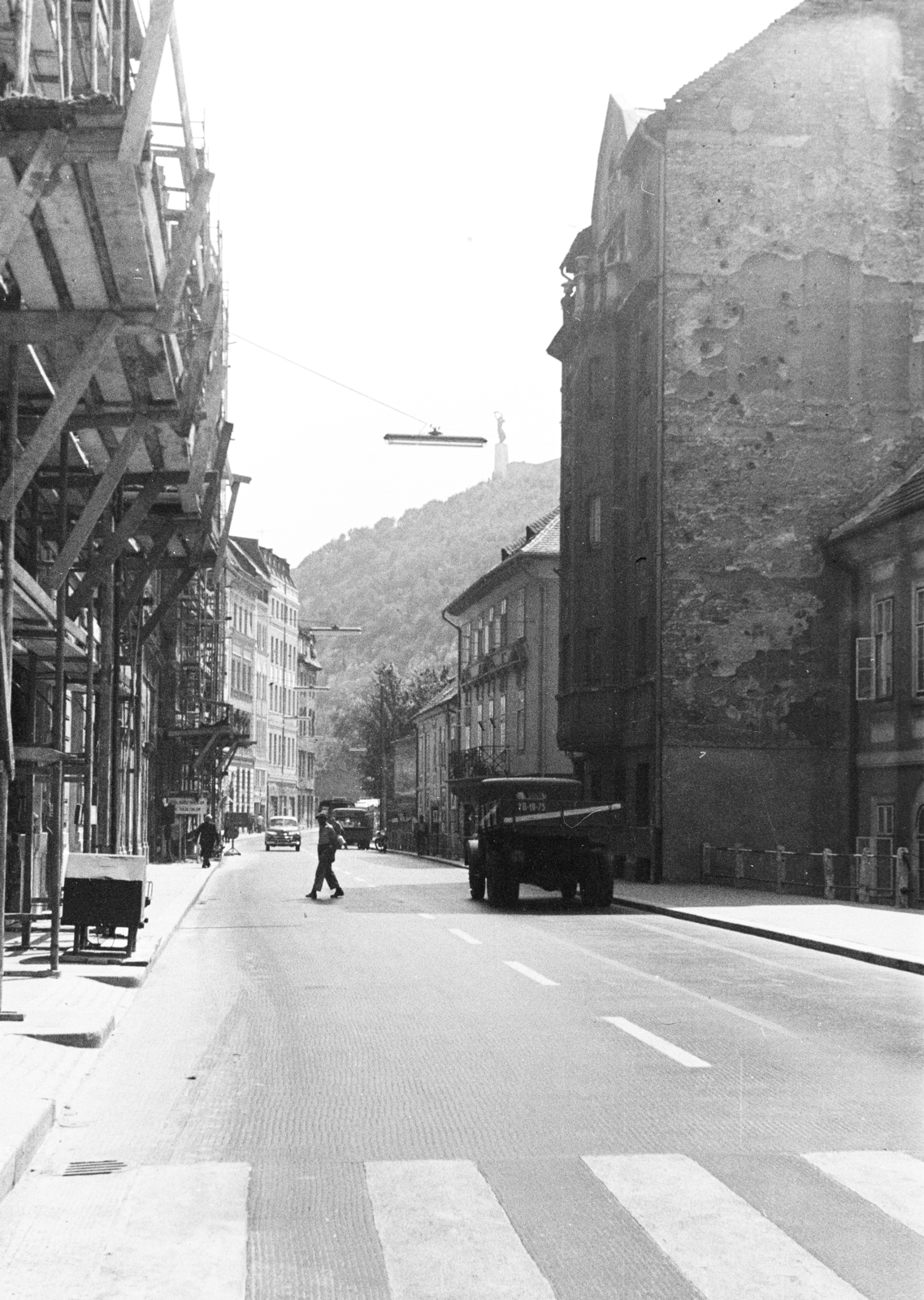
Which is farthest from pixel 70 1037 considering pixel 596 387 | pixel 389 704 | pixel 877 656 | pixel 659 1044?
pixel 389 704

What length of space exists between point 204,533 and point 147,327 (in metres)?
10.9

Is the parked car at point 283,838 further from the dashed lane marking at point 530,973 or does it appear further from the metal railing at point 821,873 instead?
the dashed lane marking at point 530,973

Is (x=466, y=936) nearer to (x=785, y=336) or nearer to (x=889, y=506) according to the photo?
(x=889, y=506)

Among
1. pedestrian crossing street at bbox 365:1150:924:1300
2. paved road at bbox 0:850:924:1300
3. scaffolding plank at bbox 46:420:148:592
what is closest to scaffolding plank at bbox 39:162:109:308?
scaffolding plank at bbox 46:420:148:592

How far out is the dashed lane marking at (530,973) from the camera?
50.1 feet

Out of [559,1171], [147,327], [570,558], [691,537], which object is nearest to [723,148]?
[691,537]

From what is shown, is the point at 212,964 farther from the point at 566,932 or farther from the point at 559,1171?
the point at 559,1171

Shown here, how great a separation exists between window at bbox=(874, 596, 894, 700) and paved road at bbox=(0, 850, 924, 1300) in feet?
59.8

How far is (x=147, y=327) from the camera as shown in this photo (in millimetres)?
12984

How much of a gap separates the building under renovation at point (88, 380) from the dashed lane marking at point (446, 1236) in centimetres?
511

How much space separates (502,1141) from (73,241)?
23.7ft

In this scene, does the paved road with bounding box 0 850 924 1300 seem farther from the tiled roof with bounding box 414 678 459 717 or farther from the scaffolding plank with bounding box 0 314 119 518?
the tiled roof with bounding box 414 678 459 717

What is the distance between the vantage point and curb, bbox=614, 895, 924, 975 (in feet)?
56.9

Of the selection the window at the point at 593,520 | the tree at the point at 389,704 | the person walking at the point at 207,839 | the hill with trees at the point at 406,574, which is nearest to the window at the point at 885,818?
the window at the point at 593,520
